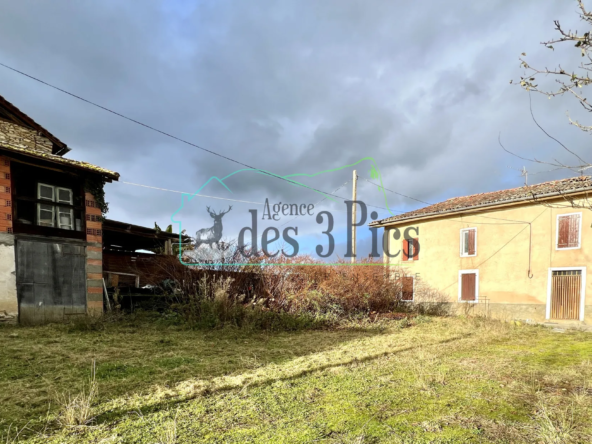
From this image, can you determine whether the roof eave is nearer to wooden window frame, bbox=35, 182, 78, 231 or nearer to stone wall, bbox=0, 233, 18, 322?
wooden window frame, bbox=35, 182, 78, 231

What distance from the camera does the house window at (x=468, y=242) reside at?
1476 cm

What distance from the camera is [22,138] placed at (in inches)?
432

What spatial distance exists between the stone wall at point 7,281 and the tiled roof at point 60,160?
6.69 ft

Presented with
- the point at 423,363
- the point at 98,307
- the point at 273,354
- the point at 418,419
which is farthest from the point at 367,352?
the point at 98,307

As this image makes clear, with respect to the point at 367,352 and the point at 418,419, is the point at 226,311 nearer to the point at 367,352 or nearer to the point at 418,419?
the point at 367,352

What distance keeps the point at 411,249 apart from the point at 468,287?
3.25 meters

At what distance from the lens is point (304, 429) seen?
3.11 metres

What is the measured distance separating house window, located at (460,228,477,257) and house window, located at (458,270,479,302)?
82 centimetres

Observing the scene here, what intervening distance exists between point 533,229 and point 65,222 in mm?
15903

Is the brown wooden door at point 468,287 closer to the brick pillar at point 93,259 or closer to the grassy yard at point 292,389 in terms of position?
the grassy yard at point 292,389

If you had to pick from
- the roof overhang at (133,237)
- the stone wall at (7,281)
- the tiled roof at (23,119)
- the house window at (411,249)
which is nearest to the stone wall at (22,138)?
the tiled roof at (23,119)

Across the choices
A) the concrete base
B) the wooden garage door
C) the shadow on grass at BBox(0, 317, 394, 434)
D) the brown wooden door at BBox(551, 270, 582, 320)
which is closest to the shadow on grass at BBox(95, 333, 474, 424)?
the shadow on grass at BBox(0, 317, 394, 434)

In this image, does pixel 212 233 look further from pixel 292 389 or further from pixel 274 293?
pixel 292 389

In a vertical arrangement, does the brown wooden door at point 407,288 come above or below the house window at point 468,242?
below
